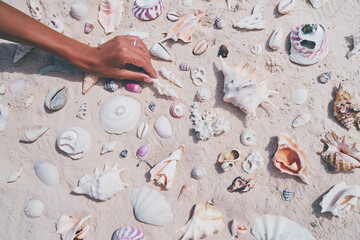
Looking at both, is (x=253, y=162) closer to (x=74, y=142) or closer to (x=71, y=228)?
(x=74, y=142)

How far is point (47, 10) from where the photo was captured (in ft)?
9.33

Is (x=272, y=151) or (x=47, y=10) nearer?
(x=272, y=151)

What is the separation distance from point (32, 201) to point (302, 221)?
2757 mm

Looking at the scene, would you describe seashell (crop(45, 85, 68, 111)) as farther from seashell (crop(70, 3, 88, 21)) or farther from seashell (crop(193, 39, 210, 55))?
seashell (crop(193, 39, 210, 55))

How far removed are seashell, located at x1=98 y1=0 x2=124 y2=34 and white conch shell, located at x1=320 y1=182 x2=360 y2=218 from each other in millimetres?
2904

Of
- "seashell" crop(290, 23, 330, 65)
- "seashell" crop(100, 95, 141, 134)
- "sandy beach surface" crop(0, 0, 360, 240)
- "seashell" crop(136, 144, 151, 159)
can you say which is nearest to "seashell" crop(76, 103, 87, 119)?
"sandy beach surface" crop(0, 0, 360, 240)

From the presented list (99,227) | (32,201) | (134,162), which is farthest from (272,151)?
(32,201)

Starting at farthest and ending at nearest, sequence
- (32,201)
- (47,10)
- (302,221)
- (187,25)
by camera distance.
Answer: (47,10)
(187,25)
(32,201)
(302,221)

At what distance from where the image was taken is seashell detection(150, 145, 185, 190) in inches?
93.9

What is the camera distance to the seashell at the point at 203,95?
251cm

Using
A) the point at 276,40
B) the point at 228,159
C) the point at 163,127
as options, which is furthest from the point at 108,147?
the point at 276,40

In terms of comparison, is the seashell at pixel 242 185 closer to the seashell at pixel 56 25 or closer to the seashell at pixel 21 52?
the seashell at pixel 56 25

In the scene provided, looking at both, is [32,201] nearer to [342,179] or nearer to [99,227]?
[99,227]

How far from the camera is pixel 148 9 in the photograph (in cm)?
271
